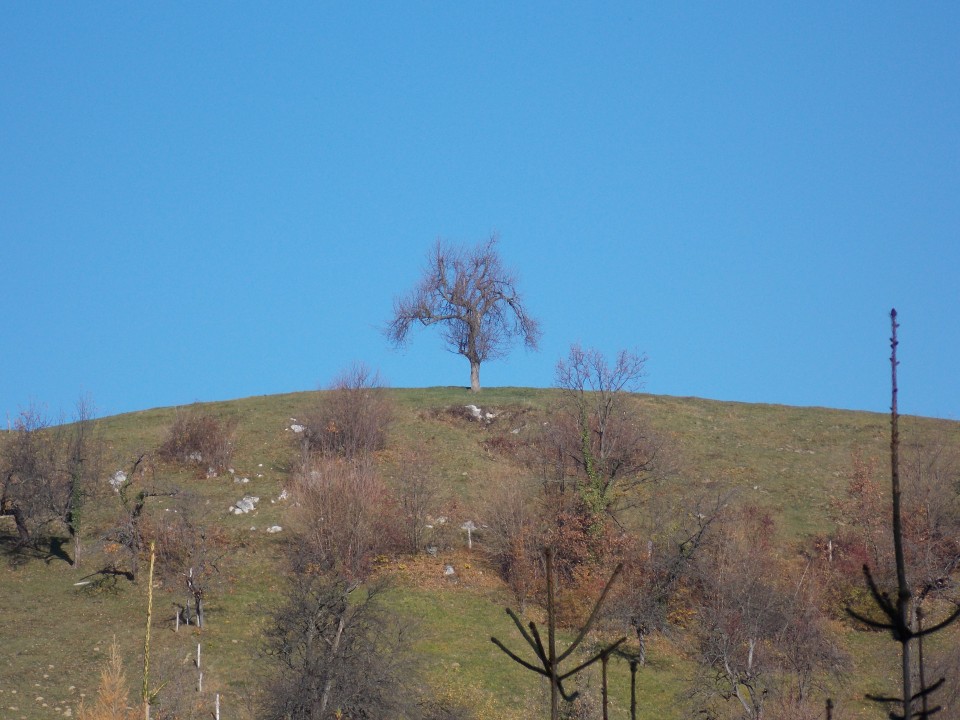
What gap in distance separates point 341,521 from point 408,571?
3.95 metres

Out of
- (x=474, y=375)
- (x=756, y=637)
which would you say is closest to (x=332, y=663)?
(x=756, y=637)

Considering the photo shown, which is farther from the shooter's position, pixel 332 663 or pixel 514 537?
pixel 514 537

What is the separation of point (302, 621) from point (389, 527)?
1787cm

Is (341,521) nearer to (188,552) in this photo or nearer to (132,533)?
(188,552)

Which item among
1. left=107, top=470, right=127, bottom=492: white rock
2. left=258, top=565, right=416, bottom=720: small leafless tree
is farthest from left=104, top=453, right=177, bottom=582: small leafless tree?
left=258, top=565, right=416, bottom=720: small leafless tree

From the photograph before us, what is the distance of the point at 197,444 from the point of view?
59.3 metres

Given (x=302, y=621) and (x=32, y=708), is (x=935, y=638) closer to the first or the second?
(x=302, y=621)

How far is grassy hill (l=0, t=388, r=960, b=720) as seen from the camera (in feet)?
110

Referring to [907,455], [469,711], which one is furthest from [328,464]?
[907,455]

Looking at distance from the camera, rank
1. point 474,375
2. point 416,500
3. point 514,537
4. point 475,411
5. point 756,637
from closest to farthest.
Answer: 1. point 756,637
2. point 514,537
3. point 416,500
4. point 475,411
5. point 474,375

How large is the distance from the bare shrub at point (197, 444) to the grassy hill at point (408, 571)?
1116mm

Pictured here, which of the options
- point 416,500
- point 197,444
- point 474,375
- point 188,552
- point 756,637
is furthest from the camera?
point 474,375

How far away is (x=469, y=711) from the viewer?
3108 centimetres

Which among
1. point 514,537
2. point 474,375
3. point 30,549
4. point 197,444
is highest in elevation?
Result: point 474,375
